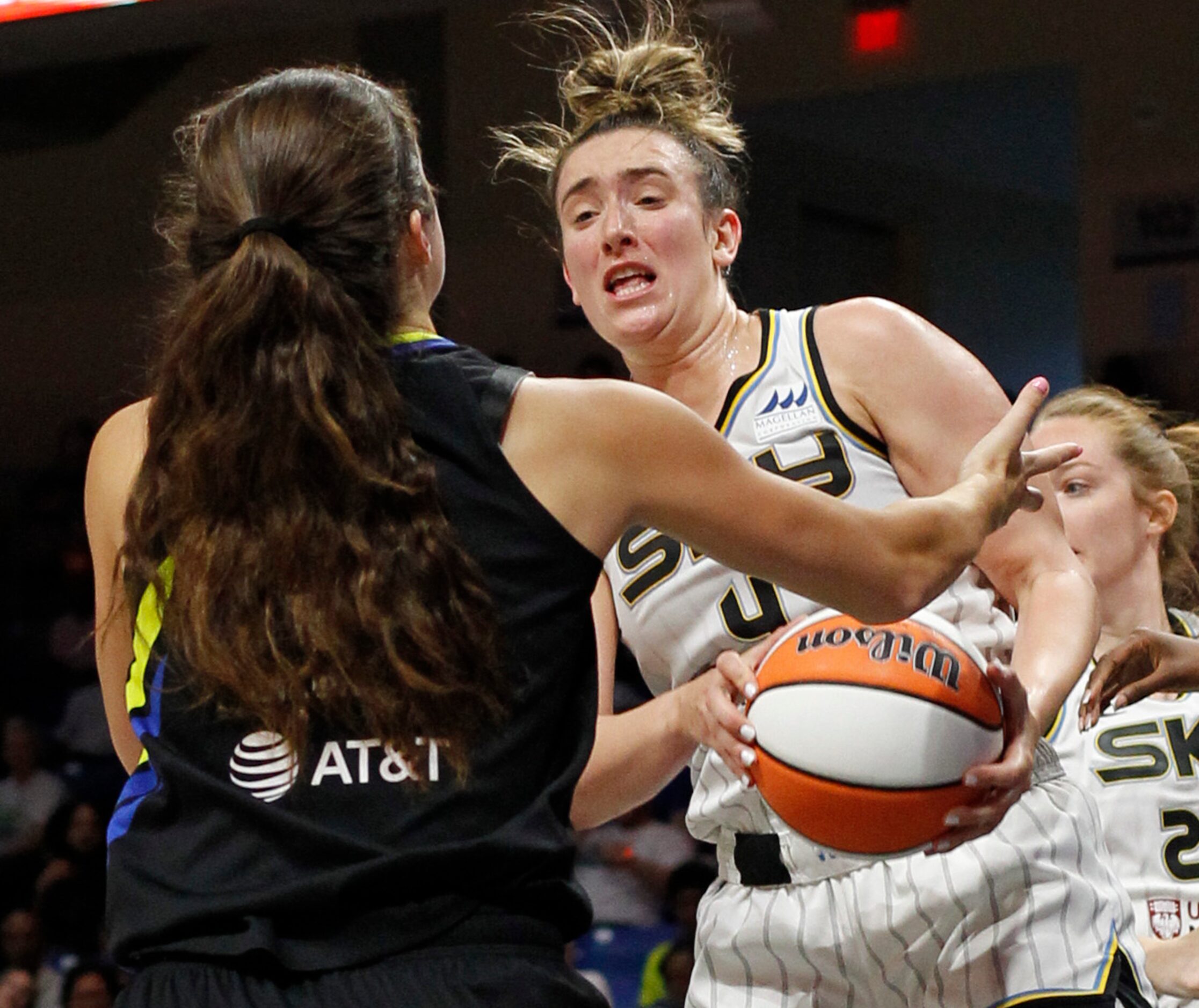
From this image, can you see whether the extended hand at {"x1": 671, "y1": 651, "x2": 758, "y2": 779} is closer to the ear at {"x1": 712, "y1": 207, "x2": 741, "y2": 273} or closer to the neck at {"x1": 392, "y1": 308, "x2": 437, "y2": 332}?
the neck at {"x1": 392, "y1": 308, "x2": 437, "y2": 332}

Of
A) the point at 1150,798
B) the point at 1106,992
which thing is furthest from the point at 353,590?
the point at 1150,798

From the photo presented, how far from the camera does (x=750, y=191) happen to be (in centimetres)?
812

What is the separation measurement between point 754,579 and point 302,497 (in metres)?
1.03

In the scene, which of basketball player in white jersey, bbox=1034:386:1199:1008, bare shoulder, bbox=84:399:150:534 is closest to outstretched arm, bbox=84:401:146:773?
bare shoulder, bbox=84:399:150:534

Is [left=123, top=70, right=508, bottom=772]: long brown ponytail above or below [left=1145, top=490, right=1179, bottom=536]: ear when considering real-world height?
above

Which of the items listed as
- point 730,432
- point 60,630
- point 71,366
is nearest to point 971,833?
point 730,432

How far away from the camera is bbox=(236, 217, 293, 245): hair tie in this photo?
64.7 inches

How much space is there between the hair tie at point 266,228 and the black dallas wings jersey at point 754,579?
0.96 m

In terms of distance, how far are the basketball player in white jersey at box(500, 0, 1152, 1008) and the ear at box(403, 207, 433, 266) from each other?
672 mm

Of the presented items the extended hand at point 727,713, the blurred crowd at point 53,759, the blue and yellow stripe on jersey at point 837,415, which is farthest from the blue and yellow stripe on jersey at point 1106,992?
the blurred crowd at point 53,759

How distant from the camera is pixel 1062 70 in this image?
7711 millimetres

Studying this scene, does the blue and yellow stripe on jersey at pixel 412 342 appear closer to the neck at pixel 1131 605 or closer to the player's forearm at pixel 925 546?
the player's forearm at pixel 925 546

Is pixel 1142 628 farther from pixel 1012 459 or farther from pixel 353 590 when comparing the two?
pixel 353 590

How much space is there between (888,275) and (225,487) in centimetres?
700
